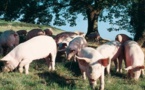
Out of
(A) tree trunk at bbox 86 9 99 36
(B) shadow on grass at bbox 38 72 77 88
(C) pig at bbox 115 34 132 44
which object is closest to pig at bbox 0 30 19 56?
(B) shadow on grass at bbox 38 72 77 88

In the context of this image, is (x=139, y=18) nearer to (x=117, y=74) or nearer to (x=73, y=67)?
(x=117, y=74)

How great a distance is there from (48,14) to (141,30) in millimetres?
5877

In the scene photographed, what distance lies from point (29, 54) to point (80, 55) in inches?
54.3

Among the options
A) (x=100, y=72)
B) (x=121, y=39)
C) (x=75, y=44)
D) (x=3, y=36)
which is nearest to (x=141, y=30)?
(x=121, y=39)

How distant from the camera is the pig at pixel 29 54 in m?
10.1

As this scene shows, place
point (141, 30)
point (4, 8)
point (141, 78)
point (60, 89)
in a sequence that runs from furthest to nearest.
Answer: point (4, 8) < point (141, 30) < point (141, 78) < point (60, 89)

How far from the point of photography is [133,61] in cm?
1103

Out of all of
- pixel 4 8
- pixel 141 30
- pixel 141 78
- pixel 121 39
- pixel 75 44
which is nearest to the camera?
pixel 141 78

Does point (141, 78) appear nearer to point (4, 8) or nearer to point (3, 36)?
point (3, 36)

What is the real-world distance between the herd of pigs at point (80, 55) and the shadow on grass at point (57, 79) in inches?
17.7

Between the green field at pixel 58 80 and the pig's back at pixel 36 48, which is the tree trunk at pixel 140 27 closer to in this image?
the green field at pixel 58 80

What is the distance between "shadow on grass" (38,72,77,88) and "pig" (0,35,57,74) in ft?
1.64

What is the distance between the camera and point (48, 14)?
20.6m

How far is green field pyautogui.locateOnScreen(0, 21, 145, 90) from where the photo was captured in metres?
8.99
